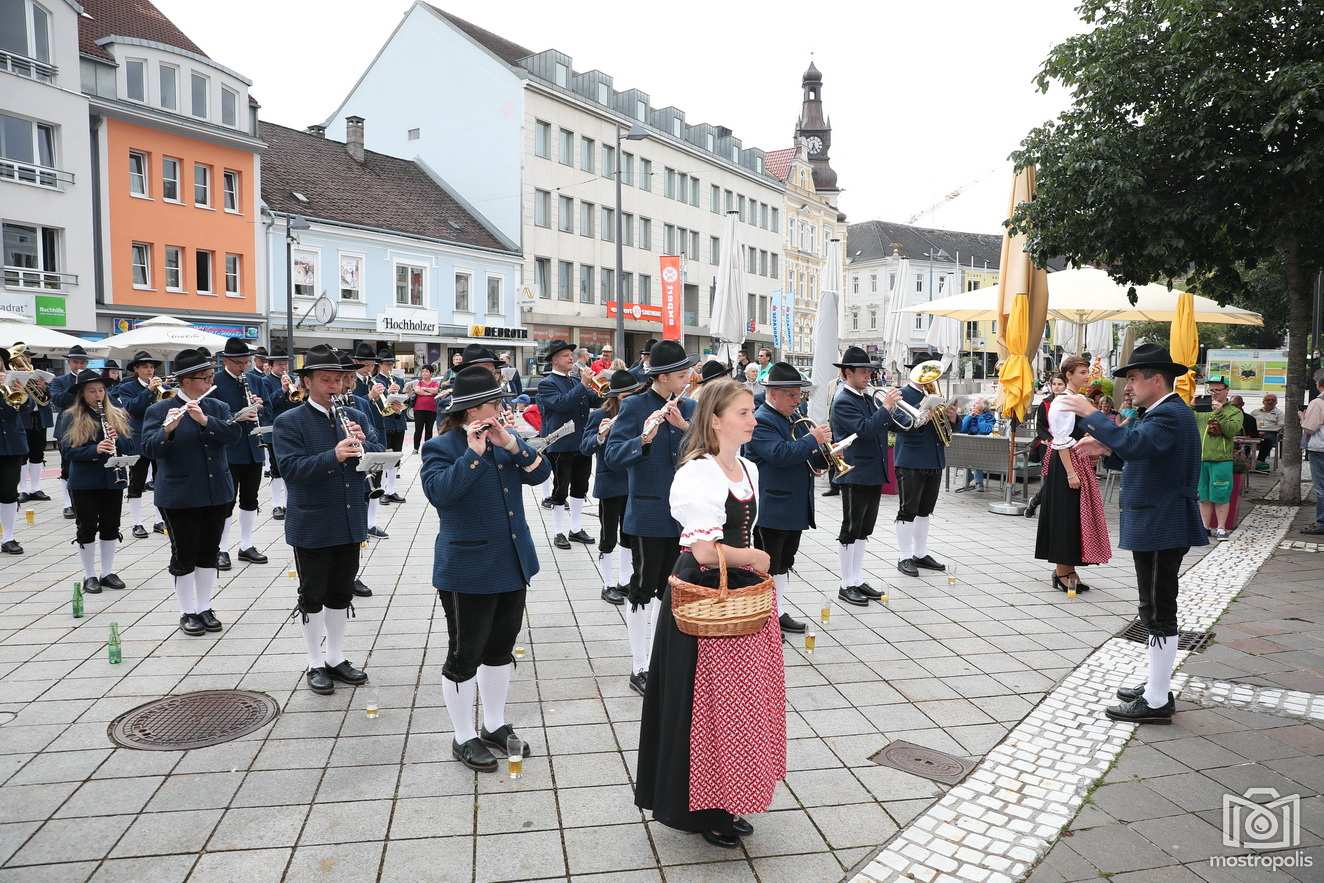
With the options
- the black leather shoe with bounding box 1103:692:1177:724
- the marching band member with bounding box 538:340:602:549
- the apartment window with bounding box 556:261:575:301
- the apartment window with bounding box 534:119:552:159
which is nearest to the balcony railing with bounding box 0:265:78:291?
the apartment window with bounding box 534:119:552:159

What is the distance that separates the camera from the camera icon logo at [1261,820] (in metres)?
3.88

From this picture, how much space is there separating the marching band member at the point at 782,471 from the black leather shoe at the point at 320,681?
10.1 ft

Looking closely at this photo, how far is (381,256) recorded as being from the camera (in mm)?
33812

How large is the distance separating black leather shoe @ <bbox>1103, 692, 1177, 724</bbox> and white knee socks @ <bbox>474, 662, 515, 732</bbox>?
140 inches

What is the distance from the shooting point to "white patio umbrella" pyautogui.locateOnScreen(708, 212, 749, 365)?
1397 centimetres

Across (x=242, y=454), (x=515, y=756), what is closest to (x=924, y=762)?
(x=515, y=756)

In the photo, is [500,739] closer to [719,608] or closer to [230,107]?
[719,608]

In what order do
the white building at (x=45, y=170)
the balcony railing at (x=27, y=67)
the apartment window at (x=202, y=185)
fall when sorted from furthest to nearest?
the apartment window at (x=202, y=185), the white building at (x=45, y=170), the balcony railing at (x=27, y=67)

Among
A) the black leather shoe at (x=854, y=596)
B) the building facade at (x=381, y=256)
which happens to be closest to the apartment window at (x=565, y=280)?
the building facade at (x=381, y=256)

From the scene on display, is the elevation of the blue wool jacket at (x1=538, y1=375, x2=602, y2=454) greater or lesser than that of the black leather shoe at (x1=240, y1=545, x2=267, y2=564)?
greater

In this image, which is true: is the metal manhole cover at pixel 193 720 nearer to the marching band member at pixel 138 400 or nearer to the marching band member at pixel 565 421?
the marching band member at pixel 138 400

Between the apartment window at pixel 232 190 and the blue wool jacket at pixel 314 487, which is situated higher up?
the apartment window at pixel 232 190

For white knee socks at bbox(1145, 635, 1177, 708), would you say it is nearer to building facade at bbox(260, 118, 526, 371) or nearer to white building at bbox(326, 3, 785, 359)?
building facade at bbox(260, 118, 526, 371)

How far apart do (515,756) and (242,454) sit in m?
6.12
